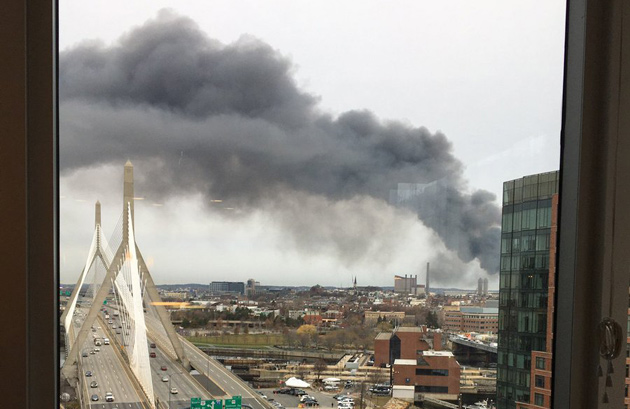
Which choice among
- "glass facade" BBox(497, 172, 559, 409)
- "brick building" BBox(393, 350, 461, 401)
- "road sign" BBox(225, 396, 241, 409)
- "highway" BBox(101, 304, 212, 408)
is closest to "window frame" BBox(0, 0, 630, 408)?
"glass facade" BBox(497, 172, 559, 409)

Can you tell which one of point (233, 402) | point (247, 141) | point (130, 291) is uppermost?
point (247, 141)

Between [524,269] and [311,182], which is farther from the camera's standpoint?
[524,269]

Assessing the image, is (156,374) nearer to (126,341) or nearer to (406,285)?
(126,341)

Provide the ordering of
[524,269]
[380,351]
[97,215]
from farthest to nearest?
A: [524,269] < [380,351] < [97,215]

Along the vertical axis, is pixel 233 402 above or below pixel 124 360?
below

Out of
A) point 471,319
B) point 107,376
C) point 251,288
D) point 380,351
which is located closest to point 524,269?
point 471,319

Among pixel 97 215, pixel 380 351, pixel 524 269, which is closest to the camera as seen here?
pixel 97 215

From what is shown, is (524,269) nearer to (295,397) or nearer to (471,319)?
(471,319)

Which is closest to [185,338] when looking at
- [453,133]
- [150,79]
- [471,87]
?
[150,79]

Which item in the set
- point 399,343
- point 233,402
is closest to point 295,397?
point 233,402
